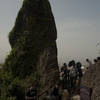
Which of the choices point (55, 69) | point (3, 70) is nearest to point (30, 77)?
point (55, 69)

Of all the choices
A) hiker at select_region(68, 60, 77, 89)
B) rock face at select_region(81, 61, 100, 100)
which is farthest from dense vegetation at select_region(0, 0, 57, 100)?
rock face at select_region(81, 61, 100, 100)

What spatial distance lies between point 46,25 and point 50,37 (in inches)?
60.1

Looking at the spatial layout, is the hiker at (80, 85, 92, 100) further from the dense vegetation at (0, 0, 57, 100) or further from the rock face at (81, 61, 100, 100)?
the dense vegetation at (0, 0, 57, 100)

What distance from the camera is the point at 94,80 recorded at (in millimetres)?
10109

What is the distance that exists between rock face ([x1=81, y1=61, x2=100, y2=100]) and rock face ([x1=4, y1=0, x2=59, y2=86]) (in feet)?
16.1

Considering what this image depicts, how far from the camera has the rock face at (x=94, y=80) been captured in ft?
30.3

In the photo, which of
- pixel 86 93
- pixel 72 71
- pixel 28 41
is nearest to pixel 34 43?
pixel 28 41

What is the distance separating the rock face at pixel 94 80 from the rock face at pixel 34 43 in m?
4.91

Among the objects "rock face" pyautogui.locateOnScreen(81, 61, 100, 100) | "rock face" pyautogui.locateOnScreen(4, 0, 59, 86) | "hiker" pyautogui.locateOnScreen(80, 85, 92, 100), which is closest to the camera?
"rock face" pyautogui.locateOnScreen(81, 61, 100, 100)

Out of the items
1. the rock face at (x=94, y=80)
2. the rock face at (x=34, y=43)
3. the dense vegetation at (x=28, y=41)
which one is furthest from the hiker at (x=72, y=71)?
the dense vegetation at (x=28, y=41)

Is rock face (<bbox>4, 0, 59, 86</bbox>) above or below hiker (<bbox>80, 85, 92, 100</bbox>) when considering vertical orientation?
above

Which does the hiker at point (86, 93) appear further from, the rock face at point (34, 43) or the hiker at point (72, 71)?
the rock face at point (34, 43)

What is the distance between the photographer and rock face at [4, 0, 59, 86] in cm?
1608

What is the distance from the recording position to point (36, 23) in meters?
A: 17.8
